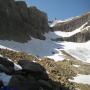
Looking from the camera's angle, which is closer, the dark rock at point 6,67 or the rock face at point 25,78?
the rock face at point 25,78

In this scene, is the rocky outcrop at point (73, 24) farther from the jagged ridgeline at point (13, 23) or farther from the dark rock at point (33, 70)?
the dark rock at point (33, 70)

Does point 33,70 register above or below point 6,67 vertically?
below

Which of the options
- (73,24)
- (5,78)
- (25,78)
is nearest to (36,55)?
(25,78)

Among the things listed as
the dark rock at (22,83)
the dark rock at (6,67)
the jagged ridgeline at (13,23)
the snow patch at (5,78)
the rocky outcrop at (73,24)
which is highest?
the rocky outcrop at (73,24)

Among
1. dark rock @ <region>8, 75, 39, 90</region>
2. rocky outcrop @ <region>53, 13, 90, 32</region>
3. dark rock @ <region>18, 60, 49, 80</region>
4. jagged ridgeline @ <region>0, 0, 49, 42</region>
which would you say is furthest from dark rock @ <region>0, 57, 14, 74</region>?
rocky outcrop @ <region>53, 13, 90, 32</region>

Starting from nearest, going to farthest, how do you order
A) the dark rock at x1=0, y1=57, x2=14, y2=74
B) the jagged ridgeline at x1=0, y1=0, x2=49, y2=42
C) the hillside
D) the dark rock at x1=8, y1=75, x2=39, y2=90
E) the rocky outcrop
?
the dark rock at x1=8, y1=75, x2=39, y2=90 < the dark rock at x1=0, y1=57, x2=14, y2=74 < the hillside < the jagged ridgeline at x1=0, y1=0, x2=49, y2=42 < the rocky outcrop

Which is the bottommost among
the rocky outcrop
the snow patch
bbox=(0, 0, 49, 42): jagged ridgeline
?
the snow patch

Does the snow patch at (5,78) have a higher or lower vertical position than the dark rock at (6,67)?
lower

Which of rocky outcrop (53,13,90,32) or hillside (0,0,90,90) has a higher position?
rocky outcrop (53,13,90,32)

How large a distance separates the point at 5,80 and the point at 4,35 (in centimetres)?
4061

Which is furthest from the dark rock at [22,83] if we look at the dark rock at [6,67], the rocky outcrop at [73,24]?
the rocky outcrop at [73,24]

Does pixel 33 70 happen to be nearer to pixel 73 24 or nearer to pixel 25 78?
pixel 25 78

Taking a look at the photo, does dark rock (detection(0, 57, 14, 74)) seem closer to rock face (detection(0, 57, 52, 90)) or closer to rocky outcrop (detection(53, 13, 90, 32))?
rock face (detection(0, 57, 52, 90))

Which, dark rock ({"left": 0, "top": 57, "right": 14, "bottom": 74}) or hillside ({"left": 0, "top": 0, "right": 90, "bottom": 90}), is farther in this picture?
hillside ({"left": 0, "top": 0, "right": 90, "bottom": 90})
